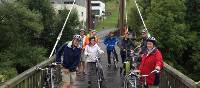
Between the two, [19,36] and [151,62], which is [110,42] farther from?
[19,36]

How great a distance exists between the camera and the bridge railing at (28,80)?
8781 mm

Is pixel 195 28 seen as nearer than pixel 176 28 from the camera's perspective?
No

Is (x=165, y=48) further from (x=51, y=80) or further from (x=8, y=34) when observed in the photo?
(x=51, y=80)

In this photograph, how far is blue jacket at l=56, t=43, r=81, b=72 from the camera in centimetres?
1051

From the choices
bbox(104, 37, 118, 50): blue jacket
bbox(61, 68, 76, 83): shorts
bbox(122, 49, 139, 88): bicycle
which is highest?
bbox(122, 49, 139, 88): bicycle

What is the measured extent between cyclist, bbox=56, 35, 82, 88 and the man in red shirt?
1.98m

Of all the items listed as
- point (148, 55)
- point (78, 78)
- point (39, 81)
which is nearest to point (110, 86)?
point (78, 78)

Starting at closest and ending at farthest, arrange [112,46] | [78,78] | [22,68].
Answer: [78,78] → [112,46] → [22,68]

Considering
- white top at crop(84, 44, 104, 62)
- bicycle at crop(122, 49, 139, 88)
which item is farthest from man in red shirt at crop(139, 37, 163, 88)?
white top at crop(84, 44, 104, 62)

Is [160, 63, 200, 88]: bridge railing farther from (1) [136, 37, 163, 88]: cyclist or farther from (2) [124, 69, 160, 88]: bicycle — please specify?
(2) [124, 69, 160, 88]: bicycle

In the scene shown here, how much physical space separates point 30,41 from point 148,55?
4899cm

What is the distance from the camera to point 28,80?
1028 cm

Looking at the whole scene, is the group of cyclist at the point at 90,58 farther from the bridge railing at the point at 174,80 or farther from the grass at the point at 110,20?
the grass at the point at 110,20

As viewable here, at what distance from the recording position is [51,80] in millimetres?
10734
